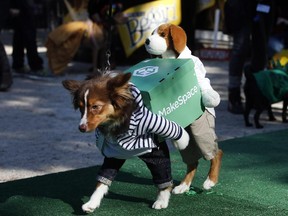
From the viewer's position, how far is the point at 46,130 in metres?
7.25

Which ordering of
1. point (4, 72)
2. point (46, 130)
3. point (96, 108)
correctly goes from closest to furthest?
point (96, 108), point (46, 130), point (4, 72)

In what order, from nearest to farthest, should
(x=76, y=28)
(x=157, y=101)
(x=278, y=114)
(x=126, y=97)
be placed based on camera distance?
(x=126, y=97) → (x=157, y=101) → (x=278, y=114) → (x=76, y=28)

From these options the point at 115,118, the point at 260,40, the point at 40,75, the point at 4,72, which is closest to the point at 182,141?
the point at 115,118

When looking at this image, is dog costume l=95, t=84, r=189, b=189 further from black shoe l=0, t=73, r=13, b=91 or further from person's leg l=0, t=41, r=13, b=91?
black shoe l=0, t=73, r=13, b=91

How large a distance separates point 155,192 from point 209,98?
846 millimetres

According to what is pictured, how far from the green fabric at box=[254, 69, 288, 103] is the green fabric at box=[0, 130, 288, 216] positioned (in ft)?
4.73

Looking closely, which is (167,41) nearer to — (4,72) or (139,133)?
(139,133)

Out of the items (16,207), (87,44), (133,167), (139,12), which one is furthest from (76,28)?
(16,207)

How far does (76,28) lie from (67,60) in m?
0.55

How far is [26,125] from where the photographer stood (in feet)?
24.6

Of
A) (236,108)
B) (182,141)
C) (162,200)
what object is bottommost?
(236,108)

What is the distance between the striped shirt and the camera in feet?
13.1

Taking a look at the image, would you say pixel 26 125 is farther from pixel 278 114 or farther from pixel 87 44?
pixel 87 44

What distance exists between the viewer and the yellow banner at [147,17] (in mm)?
11398
